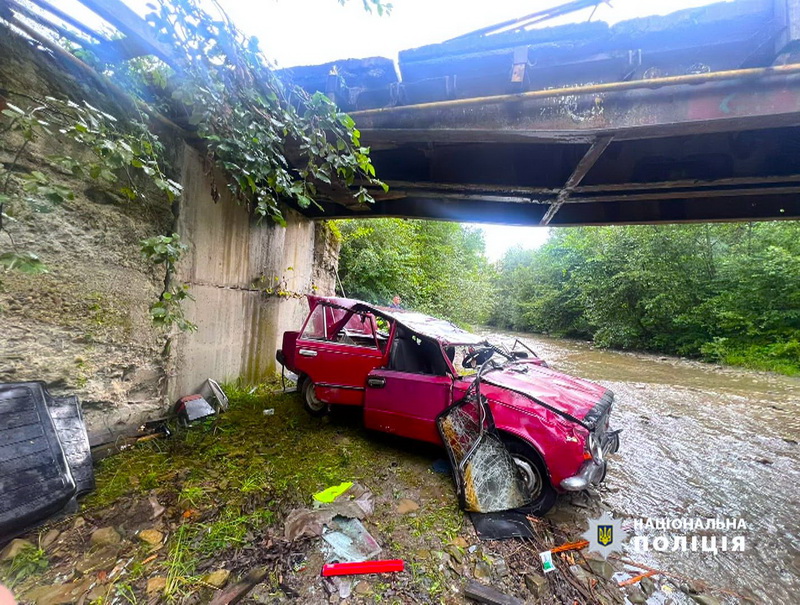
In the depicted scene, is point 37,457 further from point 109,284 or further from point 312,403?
point 312,403

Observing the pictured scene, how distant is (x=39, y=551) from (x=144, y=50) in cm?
373

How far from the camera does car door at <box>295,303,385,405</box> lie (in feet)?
13.6

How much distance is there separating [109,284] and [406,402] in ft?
10.4

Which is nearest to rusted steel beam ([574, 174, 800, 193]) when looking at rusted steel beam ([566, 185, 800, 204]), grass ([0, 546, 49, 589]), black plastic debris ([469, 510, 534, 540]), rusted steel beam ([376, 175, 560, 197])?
rusted steel beam ([566, 185, 800, 204])

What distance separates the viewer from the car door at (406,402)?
134 inches

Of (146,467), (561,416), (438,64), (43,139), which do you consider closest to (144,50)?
(43,139)

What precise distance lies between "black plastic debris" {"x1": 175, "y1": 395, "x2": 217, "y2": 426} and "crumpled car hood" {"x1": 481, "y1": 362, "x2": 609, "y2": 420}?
335 cm

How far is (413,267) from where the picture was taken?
12.6 metres

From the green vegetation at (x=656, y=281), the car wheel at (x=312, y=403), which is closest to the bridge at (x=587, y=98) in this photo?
the car wheel at (x=312, y=403)

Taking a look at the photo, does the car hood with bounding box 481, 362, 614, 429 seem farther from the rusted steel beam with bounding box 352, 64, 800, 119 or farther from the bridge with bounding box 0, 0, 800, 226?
the rusted steel beam with bounding box 352, 64, 800, 119

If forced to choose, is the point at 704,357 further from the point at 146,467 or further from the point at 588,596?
the point at 146,467

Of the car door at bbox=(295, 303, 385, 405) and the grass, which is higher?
the car door at bbox=(295, 303, 385, 405)

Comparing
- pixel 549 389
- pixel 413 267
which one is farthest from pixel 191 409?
pixel 413 267

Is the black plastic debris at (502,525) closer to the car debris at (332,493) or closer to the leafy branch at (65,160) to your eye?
the car debris at (332,493)
